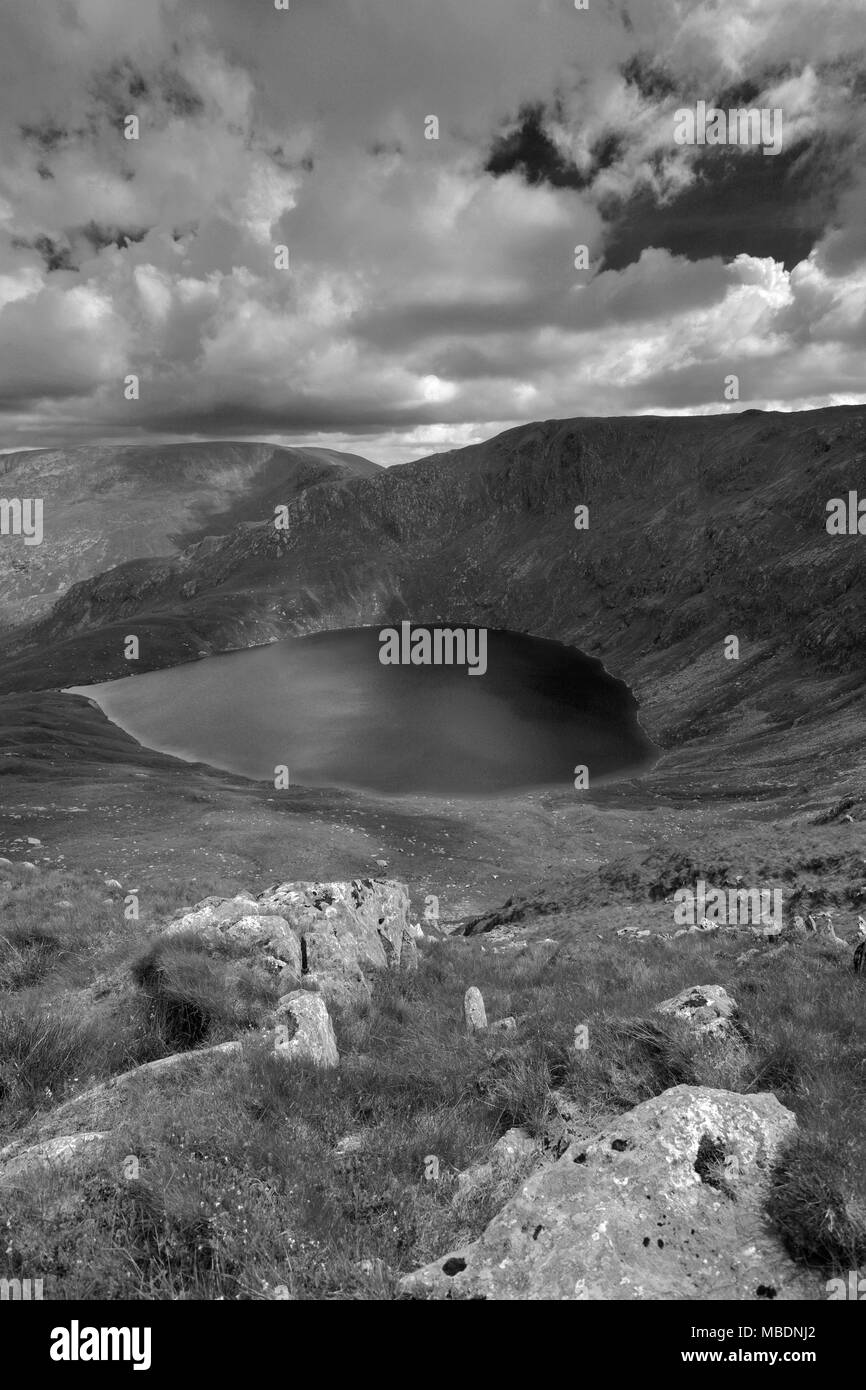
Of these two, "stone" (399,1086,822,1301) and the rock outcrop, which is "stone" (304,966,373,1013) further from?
"stone" (399,1086,822,1301)

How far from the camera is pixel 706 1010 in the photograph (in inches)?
330

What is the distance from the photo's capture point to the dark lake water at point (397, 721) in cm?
9725

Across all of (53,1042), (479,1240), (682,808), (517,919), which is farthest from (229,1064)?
(682,808)

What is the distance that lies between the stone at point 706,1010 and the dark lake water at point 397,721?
78.2 metres

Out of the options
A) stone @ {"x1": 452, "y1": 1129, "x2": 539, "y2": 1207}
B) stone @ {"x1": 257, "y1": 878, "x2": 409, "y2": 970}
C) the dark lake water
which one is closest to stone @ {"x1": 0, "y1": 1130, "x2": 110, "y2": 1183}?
stone @ {"x1": 452, "y1": 1129, "x2": 539, "y2": 1207}

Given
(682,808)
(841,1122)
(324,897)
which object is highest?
(841,1122)

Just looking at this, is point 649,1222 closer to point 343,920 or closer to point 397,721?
point 343,920

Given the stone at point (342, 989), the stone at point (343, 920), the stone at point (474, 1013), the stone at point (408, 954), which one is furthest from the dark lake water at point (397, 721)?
the stone at point (474, 1013)

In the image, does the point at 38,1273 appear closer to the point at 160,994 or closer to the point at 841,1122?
the point at 160,994

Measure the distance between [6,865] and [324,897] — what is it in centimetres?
1820

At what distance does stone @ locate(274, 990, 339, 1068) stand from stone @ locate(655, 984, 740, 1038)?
4219 millimetres

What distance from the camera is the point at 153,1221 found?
5.19 meters

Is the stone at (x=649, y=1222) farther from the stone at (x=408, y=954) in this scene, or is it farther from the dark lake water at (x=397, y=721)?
the dark lake water at (x=397, y=721)
